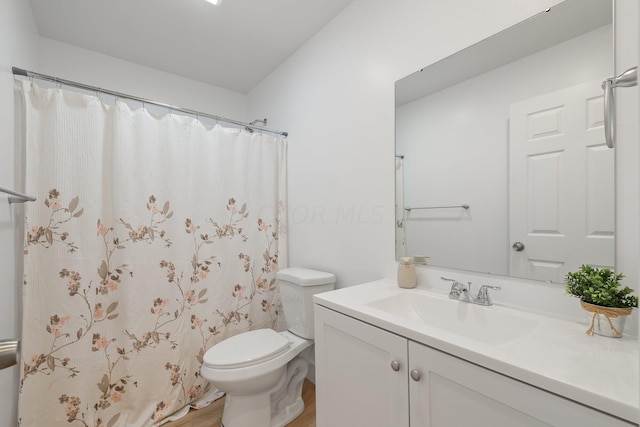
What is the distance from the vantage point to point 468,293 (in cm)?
105

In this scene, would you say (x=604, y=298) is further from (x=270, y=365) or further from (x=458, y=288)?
(x=270, y=365)

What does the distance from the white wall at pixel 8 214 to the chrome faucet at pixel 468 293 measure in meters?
1.83

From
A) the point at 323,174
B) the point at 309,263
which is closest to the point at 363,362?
the point at 309,263

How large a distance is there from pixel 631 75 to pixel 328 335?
123 cm

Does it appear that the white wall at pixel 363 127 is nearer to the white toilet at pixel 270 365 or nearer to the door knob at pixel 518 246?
the door knob at pixel 518 246

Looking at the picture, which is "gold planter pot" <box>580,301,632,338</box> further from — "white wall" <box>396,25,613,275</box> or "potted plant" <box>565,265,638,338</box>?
"white wall" <box>396,25,613,275</box>

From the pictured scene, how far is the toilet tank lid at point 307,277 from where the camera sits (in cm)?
161

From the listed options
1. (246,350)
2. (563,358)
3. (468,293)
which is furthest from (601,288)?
(246,350)

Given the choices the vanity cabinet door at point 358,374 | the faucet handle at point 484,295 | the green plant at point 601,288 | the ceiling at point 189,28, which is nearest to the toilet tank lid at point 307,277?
the vanity cabinet door at point 358,374

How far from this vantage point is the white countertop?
0.50 meters

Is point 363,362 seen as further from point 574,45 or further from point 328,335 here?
point 574,45

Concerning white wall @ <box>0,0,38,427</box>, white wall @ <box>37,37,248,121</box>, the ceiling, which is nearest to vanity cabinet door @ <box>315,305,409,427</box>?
white wall @ <box>0,0,38,427</box>

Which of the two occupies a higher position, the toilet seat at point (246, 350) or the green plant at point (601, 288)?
the green plant at point (601, 288)

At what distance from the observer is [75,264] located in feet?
4.48
